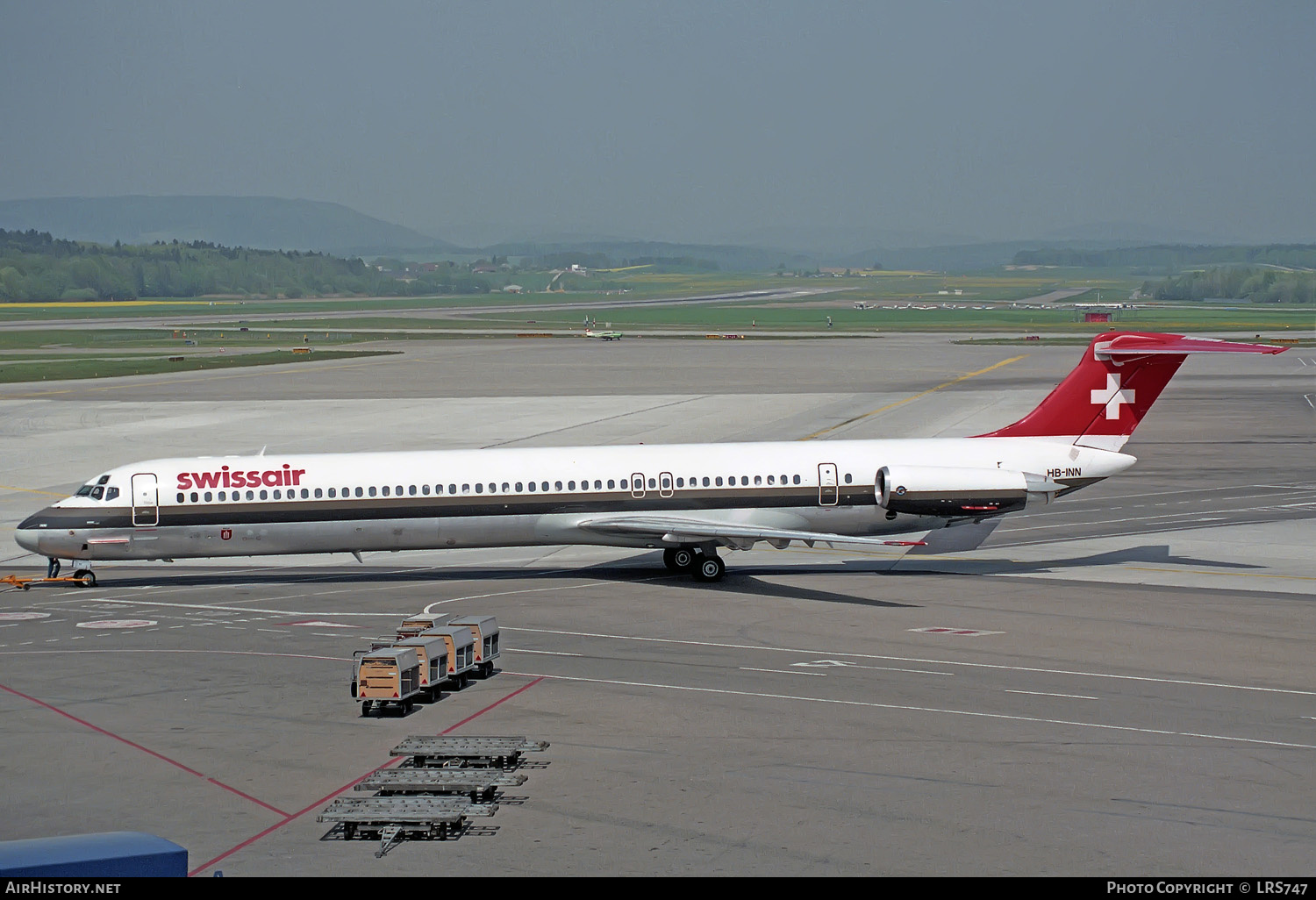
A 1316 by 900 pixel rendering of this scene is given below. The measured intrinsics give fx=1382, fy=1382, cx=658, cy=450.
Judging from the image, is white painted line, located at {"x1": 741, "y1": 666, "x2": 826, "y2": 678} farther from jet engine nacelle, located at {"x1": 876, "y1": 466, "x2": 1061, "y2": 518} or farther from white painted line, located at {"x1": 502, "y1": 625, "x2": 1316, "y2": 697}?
jet engine nacelle, located at {"x1": 876, "y1": 466, "x2": 1061, "y2": 518}

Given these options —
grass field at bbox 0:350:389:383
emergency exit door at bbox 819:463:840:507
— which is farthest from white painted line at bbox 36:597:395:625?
grass field at bbox 0:350:389:383

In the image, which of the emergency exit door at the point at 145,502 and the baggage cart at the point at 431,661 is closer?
the baggage cart at the point at 431,661

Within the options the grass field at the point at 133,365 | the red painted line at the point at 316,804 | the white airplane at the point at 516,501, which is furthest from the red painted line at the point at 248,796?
the grass field at the point at 133,365

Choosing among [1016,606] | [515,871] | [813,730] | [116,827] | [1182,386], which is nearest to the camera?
[515,871]

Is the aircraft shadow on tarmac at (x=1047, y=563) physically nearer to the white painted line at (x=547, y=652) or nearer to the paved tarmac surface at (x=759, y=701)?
the paved tarmac surface at (x=759, y=701)

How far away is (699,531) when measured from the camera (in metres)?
31.8

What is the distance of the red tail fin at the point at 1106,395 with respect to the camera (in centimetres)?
3447

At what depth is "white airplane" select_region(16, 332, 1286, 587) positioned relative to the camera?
3278cm

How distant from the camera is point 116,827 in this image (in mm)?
16422

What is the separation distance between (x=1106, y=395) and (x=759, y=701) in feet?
55.0

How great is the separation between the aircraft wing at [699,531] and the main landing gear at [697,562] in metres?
0.60

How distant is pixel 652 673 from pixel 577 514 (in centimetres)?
951

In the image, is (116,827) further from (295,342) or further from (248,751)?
(295,342)
